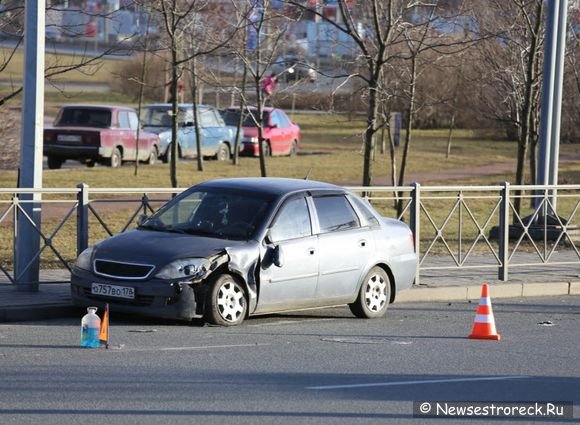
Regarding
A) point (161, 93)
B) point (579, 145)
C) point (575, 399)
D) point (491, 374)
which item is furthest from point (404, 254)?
point (161, 93)

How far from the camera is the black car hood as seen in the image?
11.6m

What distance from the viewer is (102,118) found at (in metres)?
32.3

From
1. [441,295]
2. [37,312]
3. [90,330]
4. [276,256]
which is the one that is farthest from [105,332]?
[441,295]

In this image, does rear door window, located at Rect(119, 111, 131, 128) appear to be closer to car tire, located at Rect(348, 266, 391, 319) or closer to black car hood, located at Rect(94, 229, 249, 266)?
car tire, located at Rect(348, 266, 391, 319)

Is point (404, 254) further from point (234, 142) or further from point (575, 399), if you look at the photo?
point (234, 142)

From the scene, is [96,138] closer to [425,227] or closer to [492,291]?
[425,227]

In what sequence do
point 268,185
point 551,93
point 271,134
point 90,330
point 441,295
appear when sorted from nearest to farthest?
point 90,330 → point 268,185 → point 441,295 → point 551,93 → point 271,134

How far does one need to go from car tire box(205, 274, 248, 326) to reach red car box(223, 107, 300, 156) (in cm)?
2671

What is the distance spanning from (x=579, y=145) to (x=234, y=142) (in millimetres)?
17985

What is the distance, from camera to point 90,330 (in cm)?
1022

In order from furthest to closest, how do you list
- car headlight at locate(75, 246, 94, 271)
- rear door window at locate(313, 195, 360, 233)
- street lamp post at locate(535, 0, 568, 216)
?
street lamp post at locate(535, 0, 568, 216) → rear door window at locate(313, 195, 360, 233) → car headlight at locate(75, 246, 94, 271)

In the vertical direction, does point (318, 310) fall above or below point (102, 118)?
below

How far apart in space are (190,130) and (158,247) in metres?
25.0

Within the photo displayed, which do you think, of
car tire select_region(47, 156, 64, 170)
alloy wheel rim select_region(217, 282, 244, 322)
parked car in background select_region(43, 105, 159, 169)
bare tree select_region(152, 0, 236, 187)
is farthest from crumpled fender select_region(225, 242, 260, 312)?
car tire select_region(47, 156, 64, 170)
